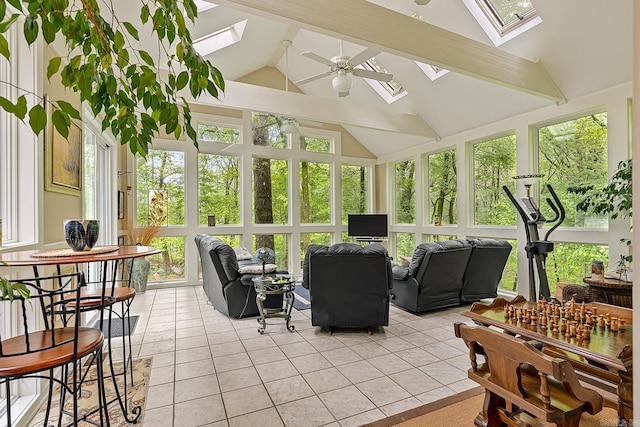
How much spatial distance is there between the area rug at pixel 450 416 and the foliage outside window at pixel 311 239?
5.17 meters

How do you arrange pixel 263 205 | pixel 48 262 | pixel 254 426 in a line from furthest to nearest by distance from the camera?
pixel 263 205
pixel 254 426
pixel 48 262

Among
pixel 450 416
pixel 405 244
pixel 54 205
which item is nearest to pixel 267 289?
pixel 54 205

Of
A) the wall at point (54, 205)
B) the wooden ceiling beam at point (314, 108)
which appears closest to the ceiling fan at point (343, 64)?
the wooden ceiling beam at point (314, 108)

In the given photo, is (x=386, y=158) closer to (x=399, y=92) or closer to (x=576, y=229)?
(x=399, y=92)

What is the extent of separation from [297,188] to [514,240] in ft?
14.1

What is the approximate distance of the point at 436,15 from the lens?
4352 mm

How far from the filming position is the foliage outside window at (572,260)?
4219mm

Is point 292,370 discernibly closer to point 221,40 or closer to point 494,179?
point 494,179

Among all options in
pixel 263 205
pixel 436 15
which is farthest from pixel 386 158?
pixel 436 15

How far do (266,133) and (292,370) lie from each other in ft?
17.3

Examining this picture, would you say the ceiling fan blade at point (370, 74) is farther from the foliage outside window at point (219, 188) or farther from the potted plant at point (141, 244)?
the potted plant at point (141, 244)

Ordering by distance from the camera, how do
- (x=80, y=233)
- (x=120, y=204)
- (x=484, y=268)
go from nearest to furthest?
(x=80, y=233), (x=484, y=268), (x=120, y=204)

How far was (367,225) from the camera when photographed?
7.32 m

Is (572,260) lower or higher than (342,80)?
lower
